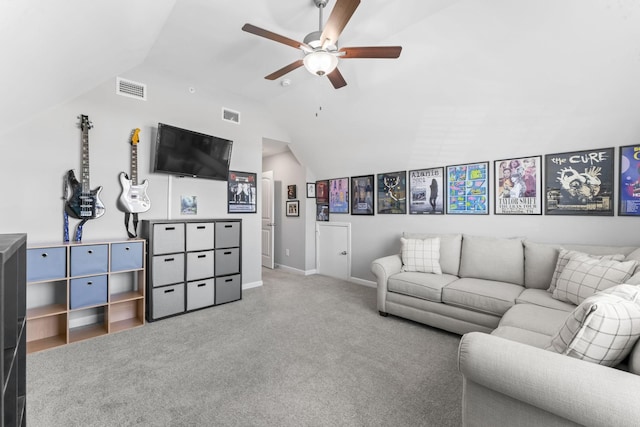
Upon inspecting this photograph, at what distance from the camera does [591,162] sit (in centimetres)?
263

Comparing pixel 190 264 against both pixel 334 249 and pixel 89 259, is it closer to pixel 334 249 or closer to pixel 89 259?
pixel 89 259

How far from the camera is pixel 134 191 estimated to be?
10.6ft

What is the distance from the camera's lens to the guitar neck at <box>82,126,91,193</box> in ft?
9.42

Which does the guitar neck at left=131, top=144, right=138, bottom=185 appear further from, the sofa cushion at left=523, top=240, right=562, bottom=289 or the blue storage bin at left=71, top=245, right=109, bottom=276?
the sofa cushion at left=523, top=240, right=562, bottom=289

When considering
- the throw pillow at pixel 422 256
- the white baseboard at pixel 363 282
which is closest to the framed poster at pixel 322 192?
the white baseboard at pixel 363 282

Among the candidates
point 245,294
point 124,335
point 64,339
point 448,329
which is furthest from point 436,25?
point 64,339

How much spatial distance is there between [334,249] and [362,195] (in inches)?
45.8

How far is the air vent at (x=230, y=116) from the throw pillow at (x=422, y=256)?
10.0 ft

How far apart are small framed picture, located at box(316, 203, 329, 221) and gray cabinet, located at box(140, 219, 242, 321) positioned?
1.86m

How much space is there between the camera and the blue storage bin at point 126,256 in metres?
2.79

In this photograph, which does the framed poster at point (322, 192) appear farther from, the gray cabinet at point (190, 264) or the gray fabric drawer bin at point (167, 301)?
the gray fabric drawer bin at point (167, 301)

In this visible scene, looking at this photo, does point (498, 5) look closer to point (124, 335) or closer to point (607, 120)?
point (607, 120)

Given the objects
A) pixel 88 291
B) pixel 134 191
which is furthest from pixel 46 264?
pixel 134 191

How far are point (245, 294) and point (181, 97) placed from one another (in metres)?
2.85
